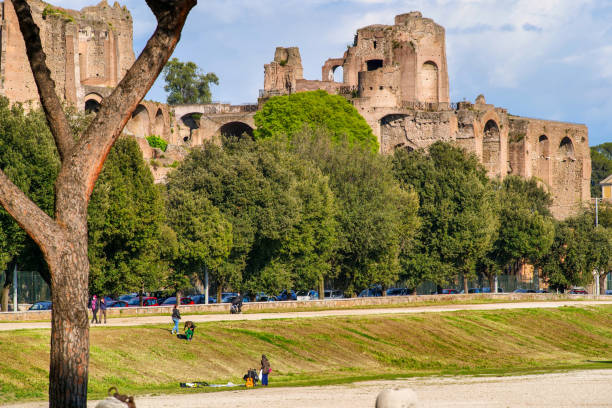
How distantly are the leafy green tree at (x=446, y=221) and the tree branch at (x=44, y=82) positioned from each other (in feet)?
177

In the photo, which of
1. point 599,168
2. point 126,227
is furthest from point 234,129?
point 599,168

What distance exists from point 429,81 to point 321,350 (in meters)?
73.4

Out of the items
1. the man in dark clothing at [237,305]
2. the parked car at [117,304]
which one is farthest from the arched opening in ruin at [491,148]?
the man in dark clothing at [237,305]

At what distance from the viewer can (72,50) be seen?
9162 centimetres

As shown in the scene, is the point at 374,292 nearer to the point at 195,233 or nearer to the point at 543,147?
the point at 195,233

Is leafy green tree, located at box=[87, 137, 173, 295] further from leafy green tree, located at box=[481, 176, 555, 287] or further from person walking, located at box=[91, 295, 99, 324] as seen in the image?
leafy green tree, located at box=[481, 176, 555, 287]

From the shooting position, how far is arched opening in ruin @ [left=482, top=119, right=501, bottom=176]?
106 meters

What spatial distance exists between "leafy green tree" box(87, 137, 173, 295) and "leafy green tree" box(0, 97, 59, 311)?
242 cm

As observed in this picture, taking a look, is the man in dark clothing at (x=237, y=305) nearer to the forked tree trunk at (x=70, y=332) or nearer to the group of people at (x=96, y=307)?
the group of people at (x=96, y=307)

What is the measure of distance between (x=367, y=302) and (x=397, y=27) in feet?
177

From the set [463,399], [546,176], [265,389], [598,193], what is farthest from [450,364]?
[598,193]

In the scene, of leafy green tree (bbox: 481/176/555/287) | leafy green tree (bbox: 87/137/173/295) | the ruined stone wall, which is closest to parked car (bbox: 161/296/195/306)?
leafy green tree (bbox: 87/137/173/295)

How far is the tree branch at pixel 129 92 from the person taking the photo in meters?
18.9

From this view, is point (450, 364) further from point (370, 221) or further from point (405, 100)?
point (405, 100)
